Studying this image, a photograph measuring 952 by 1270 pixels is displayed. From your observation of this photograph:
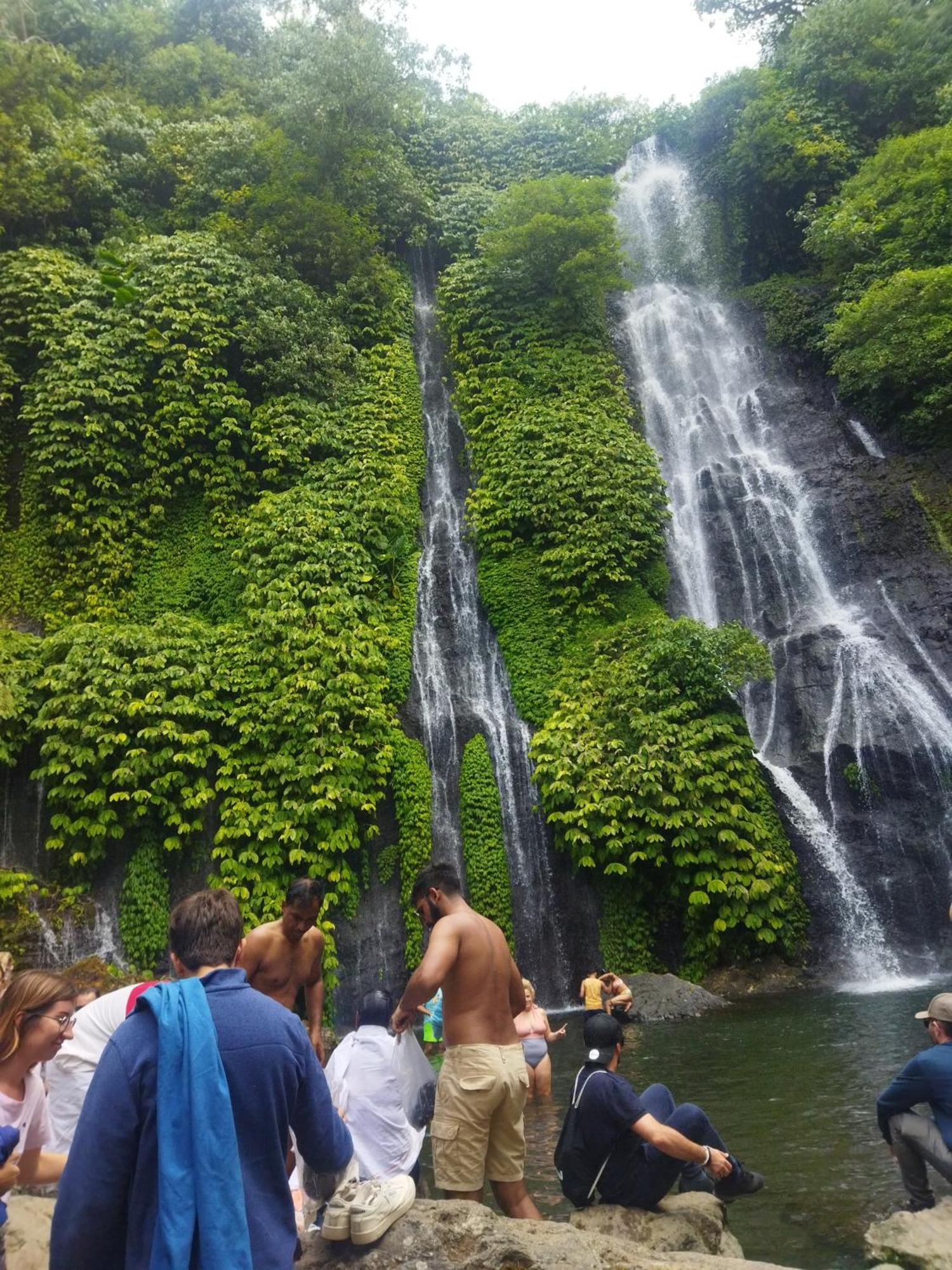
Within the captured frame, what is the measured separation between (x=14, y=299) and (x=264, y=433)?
5.52 m

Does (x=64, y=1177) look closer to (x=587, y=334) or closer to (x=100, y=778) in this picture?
(x=100, y=778)

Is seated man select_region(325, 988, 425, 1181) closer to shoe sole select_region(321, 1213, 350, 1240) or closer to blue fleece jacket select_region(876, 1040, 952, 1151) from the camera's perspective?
shoe sole select_region(321, 1213, 350, 1240)

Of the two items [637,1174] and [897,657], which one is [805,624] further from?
[637,1174]

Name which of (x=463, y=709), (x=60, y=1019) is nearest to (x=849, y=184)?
(x=463, y=709)

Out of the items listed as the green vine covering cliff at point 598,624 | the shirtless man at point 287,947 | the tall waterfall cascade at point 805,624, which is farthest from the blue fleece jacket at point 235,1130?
the tall waterfall cascade at point 805,624

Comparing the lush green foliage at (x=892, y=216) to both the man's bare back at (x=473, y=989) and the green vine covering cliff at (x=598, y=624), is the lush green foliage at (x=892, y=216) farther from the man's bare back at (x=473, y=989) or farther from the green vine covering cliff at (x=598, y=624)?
the man's bare back at (x=473, y=989)

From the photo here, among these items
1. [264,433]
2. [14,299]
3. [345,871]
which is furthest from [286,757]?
[14,299]

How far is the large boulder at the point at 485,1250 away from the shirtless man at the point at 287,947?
170cm

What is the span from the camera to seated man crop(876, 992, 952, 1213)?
3.77 metres

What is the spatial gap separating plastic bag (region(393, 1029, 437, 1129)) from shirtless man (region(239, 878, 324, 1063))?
2.05 feet

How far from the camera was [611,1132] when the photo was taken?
12.1ft

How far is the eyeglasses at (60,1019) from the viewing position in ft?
9.41

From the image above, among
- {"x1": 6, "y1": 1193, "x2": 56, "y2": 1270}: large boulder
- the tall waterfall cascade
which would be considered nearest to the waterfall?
the tall waterfall cascade

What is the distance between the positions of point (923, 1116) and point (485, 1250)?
251cm
